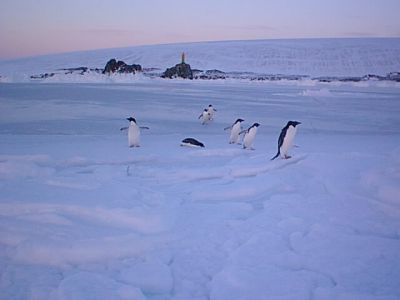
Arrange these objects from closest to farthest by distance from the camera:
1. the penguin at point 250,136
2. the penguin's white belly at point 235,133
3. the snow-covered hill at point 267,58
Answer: the penguin at point 250,136 < the penguin's white belly at point 235,133 < the snow-covered hill at point 267,58

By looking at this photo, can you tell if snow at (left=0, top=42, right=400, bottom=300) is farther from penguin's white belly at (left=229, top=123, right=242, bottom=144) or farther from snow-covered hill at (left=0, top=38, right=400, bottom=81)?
snow-covered hill at (left=0, top=38, right=400, bottom=81)

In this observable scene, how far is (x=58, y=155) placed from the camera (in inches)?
251

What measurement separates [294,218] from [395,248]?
867 millimetres

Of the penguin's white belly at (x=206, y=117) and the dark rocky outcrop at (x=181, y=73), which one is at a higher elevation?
the dark rocky outcrop at (x=181, y=73)

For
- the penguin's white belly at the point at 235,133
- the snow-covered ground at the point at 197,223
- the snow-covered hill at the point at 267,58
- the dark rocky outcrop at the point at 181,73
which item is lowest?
the snow-covered ground at the point at 197,223

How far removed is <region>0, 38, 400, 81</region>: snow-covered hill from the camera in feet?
137

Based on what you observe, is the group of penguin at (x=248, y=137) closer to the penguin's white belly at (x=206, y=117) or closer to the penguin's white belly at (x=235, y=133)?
the penguin's white belly at (x=235, y=133)

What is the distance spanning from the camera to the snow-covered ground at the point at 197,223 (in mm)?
2814

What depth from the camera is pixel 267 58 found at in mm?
48594

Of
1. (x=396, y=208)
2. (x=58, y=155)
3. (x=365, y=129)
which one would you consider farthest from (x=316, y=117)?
(x=396, y=208)

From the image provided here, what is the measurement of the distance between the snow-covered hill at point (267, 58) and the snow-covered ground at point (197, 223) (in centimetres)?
3543

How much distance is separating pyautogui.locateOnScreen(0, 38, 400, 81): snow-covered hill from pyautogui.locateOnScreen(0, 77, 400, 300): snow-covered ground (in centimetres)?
3543

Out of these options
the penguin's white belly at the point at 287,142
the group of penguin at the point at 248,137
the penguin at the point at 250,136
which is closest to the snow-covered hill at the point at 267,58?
the group of penguin at the point at 248,137

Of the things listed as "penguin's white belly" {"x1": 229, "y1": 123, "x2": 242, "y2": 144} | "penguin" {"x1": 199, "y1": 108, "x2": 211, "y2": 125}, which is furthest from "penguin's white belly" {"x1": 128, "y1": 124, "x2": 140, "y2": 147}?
"penguin" {"x1": 199, "y1": 108, "x2": 211, "y2": 125}
